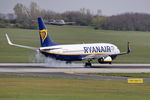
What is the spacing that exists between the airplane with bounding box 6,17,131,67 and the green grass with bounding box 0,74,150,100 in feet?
54.5

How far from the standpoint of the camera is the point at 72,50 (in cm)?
7781

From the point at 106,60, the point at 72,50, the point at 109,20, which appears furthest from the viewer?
the point at 109,20

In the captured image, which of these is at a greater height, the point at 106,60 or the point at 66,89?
the point at 66,89

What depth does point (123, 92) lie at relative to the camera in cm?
4588

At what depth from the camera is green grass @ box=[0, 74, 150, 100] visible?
41719mm

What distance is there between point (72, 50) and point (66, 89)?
100 feet

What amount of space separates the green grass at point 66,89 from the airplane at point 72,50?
655 inches

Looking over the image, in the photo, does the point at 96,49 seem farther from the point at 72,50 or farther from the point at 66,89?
the point at 66,89

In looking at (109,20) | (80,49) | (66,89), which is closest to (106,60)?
(80,49)

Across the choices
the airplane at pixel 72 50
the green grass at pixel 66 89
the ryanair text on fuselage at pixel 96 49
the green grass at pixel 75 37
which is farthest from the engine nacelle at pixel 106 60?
the green grass at pixel 75 37

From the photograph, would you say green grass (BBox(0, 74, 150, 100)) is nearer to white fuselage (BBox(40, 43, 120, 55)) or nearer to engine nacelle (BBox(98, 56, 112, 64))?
white fuselage (BBox(40, 43, 120, 55))

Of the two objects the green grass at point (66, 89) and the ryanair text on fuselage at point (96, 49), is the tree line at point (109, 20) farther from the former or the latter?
Answer: the green grass at point (66, 89)

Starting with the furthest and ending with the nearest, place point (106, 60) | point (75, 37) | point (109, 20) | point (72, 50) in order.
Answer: point (109, 20), point (75, 37), point (106, 60), point (72, 50)

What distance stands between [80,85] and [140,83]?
711 cm
